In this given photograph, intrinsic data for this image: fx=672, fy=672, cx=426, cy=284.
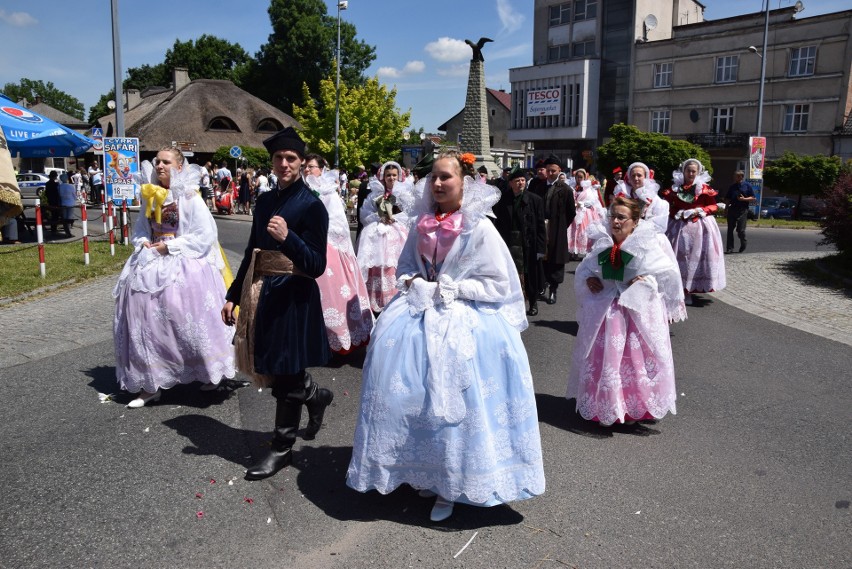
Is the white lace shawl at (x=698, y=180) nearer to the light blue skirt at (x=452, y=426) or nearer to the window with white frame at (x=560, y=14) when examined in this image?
the light blue skirt at (x=452, y=426)

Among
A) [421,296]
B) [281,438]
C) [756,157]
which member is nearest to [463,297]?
[421,296]

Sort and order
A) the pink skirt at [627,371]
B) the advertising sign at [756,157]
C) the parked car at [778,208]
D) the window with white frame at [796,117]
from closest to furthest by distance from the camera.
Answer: the pink skirt at [627,371]
the advertising sign at [756,157]
the parked car at [778,208]
the window with white frame at [796,117]

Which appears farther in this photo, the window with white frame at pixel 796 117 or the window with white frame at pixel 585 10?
the window with white frame at pixel 585 10

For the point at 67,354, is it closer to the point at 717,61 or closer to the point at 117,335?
the point at 117,335

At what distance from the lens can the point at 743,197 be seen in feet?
49.9

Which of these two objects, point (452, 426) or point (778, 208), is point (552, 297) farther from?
point (778, 208)

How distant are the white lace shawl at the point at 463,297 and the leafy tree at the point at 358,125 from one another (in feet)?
142

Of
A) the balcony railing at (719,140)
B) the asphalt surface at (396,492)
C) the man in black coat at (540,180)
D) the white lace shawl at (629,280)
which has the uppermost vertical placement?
the balcony railing at (719,140)

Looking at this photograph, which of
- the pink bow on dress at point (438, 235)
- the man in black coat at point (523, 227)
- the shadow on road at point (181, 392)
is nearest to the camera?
the pink bow on dress at point (438, 235)

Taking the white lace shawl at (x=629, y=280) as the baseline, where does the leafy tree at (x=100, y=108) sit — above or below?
above

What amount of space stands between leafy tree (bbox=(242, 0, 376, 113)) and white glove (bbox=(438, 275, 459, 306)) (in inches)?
2487

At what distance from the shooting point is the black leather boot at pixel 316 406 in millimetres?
4520

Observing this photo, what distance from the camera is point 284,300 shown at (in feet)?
Result: 13.6

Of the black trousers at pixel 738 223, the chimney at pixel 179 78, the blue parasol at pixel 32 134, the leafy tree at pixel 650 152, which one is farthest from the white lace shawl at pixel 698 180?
the chimney at pixel 179 78
